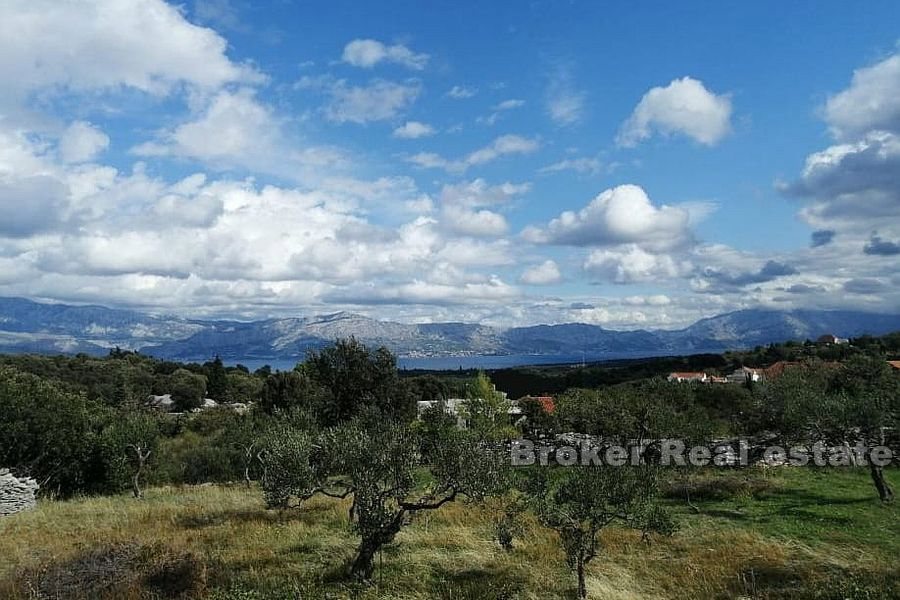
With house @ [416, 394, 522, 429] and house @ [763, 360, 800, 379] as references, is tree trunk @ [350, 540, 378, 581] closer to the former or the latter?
house @ [416, 394, 522, 429]

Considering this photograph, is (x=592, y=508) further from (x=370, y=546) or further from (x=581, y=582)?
(x=370, y=546)

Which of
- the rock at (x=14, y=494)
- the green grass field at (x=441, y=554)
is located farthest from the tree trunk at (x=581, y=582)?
the rock at (x=14, y=494)

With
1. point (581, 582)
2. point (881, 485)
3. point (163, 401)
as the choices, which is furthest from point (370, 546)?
point (163, 401)

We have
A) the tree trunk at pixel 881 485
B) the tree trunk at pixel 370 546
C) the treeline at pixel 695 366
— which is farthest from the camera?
the treeline at pixel 695 366

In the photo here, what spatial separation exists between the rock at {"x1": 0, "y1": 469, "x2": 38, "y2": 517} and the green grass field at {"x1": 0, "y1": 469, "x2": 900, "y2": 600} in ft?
5.39

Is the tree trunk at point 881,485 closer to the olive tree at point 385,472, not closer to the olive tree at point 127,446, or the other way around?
the olive tree at point 385,472

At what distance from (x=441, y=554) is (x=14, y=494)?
2119 cm

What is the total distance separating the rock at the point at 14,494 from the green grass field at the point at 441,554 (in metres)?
1.64

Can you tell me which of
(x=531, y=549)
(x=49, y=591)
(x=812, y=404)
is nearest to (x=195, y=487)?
(x=49, y=591)

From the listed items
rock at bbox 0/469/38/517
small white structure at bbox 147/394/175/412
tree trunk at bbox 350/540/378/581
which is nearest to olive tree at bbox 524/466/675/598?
tree trunk at bbox 350/540/378/581

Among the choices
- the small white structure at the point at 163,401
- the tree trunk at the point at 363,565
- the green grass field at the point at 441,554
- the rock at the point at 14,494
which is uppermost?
the tree trunk at the point at 363,565

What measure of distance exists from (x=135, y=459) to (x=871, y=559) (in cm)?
3461

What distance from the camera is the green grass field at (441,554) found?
1304cm

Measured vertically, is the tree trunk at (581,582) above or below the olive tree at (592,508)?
below
